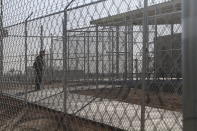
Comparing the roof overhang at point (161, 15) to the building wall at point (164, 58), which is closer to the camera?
the roof overhang at point (161, 15)

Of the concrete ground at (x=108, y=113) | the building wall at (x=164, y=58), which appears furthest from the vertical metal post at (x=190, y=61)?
the concrete ground at (x=108, y=113)

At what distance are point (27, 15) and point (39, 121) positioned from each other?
1687 millimetres

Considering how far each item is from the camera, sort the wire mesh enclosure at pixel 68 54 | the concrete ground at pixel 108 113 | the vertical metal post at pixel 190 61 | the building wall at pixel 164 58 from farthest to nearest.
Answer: the concrete ground at pixel 108 113
the building wall at pixel 164 58
the wire mesh enclosure at pixel 68 54
the vertical metal post at pixel 190 61

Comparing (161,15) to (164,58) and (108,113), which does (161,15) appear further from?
(108,113)

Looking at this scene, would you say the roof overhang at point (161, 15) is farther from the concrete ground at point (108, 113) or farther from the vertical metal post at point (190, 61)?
the vertical metal post at point (190, 61)

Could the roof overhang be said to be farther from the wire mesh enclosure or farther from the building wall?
the building wall

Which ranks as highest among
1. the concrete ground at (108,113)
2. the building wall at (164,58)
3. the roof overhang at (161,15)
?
the roof overhang at (161,15)

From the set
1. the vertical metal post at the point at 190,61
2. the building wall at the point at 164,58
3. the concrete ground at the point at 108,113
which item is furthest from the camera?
the concrete ground at the point at 108,113

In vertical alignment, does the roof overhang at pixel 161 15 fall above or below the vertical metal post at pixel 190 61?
above

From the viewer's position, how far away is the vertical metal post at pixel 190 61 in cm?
85

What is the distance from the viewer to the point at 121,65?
8.09 m

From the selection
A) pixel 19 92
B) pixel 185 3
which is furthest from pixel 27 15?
pixel 185 3

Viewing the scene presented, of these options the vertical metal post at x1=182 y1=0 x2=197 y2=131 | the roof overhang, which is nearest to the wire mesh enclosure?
the roof overhang

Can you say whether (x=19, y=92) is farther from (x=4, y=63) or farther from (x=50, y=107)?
(x=50, y=107)
